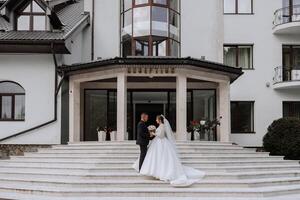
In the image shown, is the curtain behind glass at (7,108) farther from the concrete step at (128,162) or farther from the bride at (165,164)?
the bride at (165,164)

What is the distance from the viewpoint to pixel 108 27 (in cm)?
2114

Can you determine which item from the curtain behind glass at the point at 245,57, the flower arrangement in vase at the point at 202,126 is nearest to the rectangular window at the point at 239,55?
the curtain behind glass at the point at 245,57

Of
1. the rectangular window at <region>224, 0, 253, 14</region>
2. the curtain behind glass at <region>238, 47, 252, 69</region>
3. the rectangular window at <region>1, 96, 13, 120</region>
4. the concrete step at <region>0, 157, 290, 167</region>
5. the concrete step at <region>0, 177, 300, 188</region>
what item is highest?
the rectangular window at <region>224, 0, 253, 14</region>

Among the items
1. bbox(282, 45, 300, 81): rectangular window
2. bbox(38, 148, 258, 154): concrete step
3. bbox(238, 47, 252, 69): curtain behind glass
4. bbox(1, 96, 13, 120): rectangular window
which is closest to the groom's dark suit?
bbox(38, 148, 258, 154): concrete step

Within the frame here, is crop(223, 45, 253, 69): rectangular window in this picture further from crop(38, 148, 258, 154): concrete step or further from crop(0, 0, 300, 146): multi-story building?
crop(38, 148, 258, 154): concrete step

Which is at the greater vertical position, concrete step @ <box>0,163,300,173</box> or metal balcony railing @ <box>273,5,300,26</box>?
metal balcony railing @ <box>273,5,300,26</box>

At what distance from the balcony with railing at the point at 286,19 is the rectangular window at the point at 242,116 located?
358 cm

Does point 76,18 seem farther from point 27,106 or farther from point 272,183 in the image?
point 272,183

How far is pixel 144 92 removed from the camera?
20719 mm

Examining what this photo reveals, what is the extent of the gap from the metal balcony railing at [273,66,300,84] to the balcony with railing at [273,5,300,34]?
1.70 m

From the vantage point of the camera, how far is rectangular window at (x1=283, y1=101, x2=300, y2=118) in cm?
2222

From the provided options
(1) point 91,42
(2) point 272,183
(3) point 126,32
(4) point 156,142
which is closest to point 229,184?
(2) point 272,183

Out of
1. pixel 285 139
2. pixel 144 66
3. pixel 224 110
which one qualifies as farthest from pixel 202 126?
pixel 144 66

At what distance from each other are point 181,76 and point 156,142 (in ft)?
14.0
